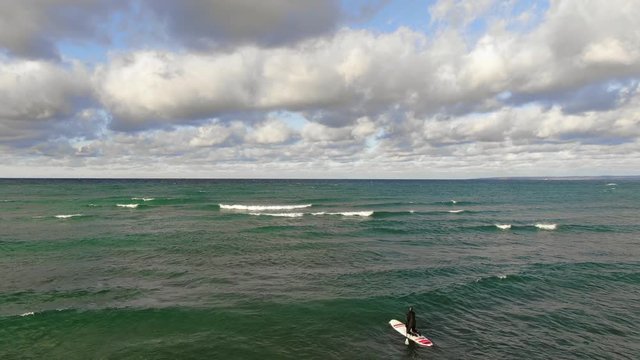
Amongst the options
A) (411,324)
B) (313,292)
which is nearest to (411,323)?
(411,324)

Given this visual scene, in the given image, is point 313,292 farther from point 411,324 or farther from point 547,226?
point 547,226

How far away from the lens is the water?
1920 cm

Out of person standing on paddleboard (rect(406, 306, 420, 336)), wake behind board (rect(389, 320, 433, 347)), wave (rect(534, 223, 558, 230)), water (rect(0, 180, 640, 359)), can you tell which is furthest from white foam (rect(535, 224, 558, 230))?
person standing on paddleboard (rect(406, 306, 420, 336))

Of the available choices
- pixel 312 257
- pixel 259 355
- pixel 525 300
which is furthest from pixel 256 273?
pixel 525 300

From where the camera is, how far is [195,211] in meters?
73.6

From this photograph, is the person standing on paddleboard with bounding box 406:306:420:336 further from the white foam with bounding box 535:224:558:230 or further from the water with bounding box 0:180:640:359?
the white foam with bounding box 535:224:558:230

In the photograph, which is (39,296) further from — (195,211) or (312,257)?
(195,211)

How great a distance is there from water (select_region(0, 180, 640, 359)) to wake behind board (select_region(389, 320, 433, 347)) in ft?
1.67

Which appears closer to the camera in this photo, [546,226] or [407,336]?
[407,336]

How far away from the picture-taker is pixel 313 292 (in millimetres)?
26562

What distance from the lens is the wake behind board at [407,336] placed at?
18.8m

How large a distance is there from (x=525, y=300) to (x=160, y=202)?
81.4 meters

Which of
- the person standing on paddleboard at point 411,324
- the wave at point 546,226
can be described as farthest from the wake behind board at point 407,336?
the wave at point 546,226

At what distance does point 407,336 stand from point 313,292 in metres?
8.52
